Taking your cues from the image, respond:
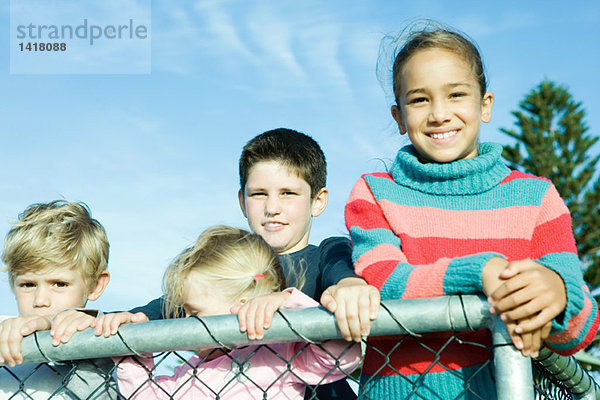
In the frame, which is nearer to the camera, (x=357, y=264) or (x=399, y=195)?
(x=357, y=264)

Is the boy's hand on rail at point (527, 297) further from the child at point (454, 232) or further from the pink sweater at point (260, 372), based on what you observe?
the pink sweater at point (260, 372)

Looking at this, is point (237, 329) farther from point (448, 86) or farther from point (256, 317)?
point (448, 86)

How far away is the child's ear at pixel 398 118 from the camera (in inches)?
107

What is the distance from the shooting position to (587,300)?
6.27 ft

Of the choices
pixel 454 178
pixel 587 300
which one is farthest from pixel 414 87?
pixel 587 300

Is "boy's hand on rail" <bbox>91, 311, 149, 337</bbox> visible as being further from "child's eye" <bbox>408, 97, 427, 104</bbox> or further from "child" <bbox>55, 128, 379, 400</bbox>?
"child's eye" <bbox>408, 97, 427, 104</bbox>

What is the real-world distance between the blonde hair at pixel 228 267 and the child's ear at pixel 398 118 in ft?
2.32

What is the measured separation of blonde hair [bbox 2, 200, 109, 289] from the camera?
9.35 ft

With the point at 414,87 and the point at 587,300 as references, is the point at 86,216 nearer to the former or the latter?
the point at 414,87

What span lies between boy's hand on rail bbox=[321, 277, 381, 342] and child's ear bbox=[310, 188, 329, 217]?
5.70 feet

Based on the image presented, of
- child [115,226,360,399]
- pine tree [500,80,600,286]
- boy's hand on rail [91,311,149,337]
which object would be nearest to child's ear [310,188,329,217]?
child [115,226,360,399]

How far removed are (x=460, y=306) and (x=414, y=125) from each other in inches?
37.8

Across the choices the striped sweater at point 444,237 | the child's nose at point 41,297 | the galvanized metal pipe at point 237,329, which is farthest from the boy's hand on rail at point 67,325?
the striped sweater at point 444,237

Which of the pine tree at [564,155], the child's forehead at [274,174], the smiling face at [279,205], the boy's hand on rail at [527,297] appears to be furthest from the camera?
the pine tree at [564,155]
